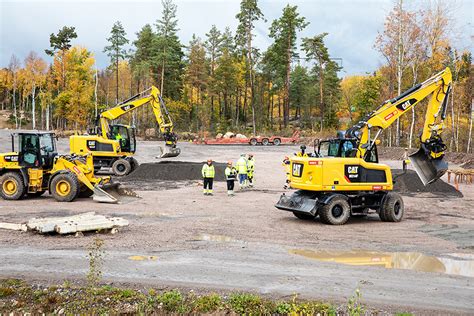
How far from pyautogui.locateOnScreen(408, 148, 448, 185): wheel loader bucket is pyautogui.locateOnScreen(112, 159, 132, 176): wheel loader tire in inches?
639

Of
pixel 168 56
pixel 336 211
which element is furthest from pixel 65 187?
pixel 168 56

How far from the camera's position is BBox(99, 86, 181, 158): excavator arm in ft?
89.6

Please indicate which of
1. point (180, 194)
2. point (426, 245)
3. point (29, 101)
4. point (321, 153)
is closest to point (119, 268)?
point (426, 245)

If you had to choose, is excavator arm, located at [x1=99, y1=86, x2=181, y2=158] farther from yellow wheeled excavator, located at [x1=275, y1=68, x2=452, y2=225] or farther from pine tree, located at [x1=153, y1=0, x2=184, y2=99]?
pine tree, located at [x1=153, y1=0, x2=184, y2=99]

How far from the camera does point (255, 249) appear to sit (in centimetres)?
1043

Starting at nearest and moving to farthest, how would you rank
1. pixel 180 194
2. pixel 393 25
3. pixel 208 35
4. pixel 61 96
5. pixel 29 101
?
pixel 180 194 → pixel 393 25 → pixel 61 96 → pixel 208 35 → pixel 29 101

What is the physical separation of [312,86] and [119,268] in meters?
65.6

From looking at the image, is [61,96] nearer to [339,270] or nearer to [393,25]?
[393,25]

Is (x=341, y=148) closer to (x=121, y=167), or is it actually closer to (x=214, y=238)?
(x=214, y=238)

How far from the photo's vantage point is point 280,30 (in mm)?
61875

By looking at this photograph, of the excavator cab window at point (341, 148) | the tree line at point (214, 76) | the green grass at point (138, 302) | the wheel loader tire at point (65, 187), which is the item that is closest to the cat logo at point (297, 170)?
the excavator cab window at point (341, 148)

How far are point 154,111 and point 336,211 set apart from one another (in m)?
18.2

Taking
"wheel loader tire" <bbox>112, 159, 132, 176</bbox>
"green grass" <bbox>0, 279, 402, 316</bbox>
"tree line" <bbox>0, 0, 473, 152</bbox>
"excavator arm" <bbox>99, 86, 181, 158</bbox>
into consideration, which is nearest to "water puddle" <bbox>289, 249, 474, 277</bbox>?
"green grass" <bbox>0, 279, 402, 316</bbox>

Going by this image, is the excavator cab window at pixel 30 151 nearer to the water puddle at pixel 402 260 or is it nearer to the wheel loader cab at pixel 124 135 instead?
the wheel loader cab at pixel 124 135
